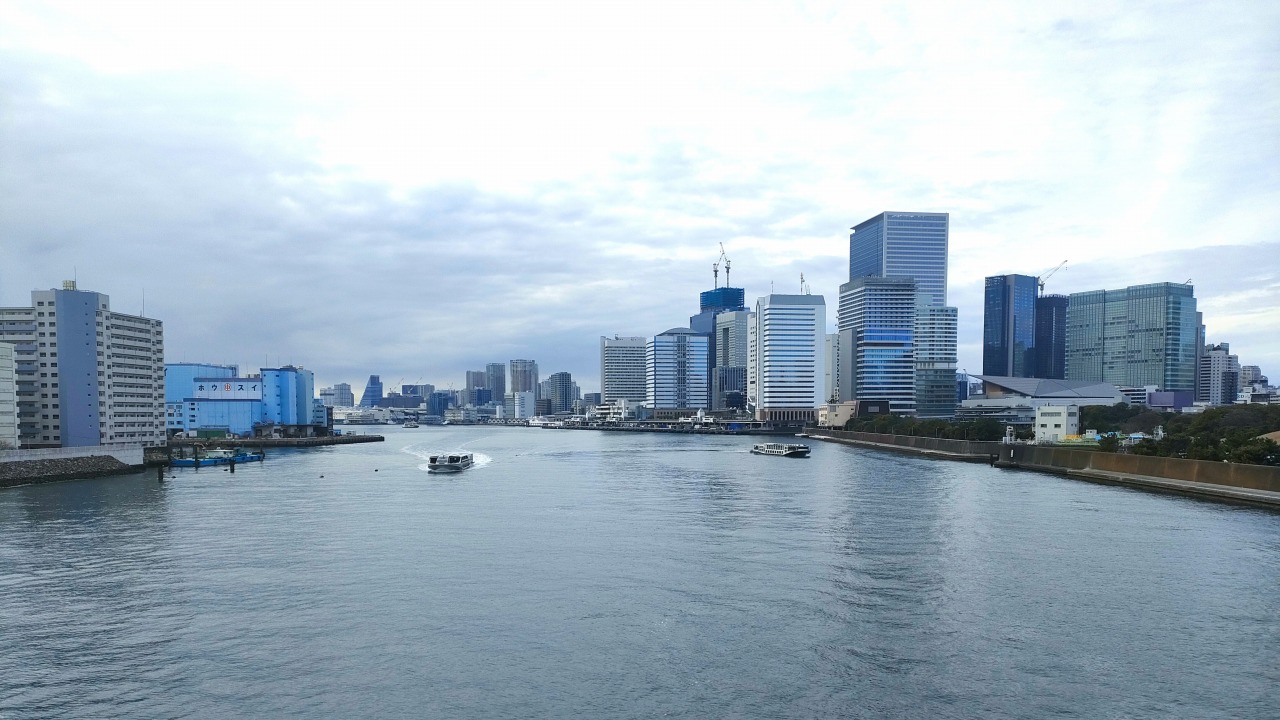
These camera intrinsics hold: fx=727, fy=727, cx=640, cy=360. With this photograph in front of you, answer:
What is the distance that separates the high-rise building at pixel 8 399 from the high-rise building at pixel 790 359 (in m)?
157

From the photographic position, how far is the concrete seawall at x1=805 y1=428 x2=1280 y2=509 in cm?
4044

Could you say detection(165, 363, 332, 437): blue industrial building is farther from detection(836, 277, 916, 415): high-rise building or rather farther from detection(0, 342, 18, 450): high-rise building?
detection(836, 277, 916, 415): high-rise building

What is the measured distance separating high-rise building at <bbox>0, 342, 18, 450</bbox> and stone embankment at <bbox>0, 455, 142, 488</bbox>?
16.2 feet

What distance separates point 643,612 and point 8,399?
70.7 m

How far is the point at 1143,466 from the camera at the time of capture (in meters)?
51.7

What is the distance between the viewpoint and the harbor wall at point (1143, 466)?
1622 inches

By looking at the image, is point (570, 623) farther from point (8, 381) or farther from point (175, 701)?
point (8, 381)

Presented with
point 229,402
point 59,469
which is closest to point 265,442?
point 229,402

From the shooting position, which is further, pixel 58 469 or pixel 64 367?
pixel 64 367

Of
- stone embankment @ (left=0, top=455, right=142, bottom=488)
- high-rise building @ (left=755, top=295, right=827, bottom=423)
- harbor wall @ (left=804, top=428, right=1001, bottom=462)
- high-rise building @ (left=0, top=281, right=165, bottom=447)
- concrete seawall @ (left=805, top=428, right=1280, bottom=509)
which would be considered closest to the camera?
concrete seawall @ (left=805, top=428, right=1280, bottom=509)

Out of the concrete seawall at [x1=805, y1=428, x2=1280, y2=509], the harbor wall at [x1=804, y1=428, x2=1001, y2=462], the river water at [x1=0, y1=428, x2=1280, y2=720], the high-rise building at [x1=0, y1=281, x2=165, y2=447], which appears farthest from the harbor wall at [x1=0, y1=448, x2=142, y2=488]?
the harbor wall at [x1=804, y1=428, x2=1001, y2=462]

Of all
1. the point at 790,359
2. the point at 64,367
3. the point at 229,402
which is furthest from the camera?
the point at 790,359

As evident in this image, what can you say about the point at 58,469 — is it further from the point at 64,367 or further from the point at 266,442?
the point at 266,442

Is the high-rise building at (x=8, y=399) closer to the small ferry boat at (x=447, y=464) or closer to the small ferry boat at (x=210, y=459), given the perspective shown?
the small ferry boat at (x=210, y=459)
